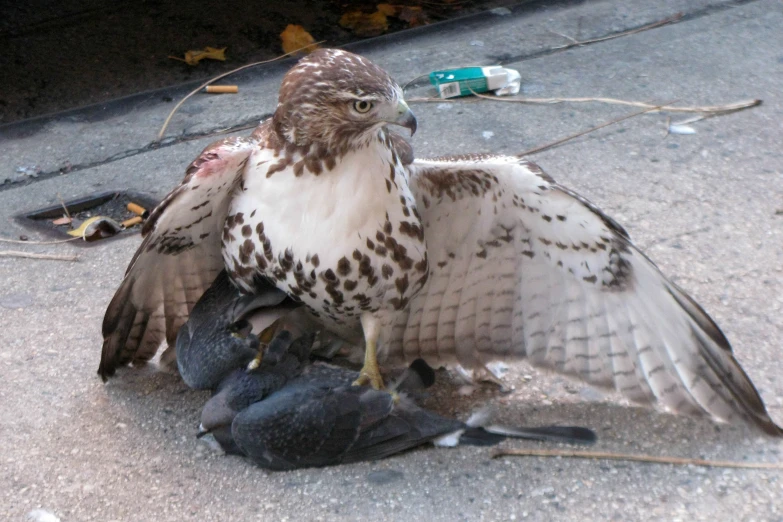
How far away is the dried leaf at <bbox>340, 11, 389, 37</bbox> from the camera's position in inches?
251

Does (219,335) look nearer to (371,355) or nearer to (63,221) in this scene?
(371,355)

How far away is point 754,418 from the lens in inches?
108

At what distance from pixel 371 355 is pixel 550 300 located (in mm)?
574

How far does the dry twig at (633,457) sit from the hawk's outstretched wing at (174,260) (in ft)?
3.56

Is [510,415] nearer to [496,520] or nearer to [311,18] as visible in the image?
[496,520]

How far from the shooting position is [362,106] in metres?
2.54

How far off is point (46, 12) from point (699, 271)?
476 centimetres

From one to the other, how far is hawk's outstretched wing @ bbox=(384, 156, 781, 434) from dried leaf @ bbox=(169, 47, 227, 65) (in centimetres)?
324

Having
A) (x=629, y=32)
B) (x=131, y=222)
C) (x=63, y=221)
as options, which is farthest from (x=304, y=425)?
(x=629, y=32)

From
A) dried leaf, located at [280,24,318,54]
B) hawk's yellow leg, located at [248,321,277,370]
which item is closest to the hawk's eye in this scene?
hawk's yellow leg, located at [248,321,277,370]

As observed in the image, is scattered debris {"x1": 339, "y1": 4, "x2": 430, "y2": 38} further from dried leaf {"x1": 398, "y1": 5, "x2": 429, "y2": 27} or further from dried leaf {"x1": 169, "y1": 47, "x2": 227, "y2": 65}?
dried leaf {"x1": 169, "y1": 47, "x2": 227, "y2": 65}

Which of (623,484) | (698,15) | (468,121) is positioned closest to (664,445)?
(623,484)

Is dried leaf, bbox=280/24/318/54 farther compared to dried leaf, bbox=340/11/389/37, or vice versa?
dried leaf, bbox=340/11/389/37

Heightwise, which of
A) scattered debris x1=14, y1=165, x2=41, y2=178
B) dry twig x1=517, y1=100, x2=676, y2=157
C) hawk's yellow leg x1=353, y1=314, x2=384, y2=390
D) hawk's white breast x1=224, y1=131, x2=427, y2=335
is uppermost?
hawk's white breast x1=224, y1=131, x2=427, y2=335
